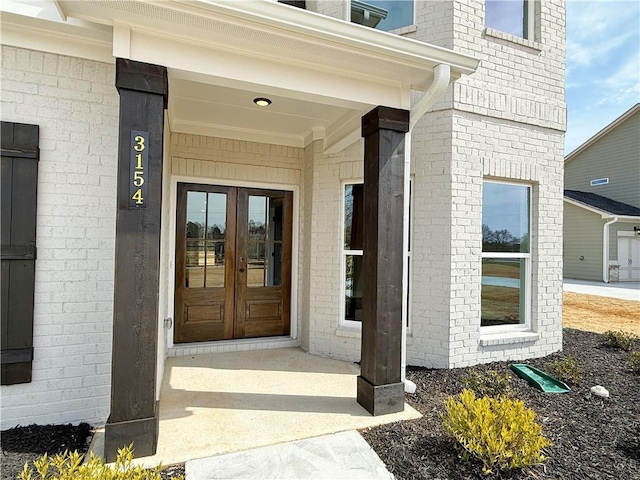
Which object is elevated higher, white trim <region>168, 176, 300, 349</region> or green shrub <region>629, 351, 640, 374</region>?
white trim <region>168, 176, 300, 349</region>

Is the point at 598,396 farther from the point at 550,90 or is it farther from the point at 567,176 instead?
the point at 567,176

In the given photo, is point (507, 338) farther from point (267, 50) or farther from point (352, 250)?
point (267, 50)

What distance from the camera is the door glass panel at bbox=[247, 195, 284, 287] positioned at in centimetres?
500

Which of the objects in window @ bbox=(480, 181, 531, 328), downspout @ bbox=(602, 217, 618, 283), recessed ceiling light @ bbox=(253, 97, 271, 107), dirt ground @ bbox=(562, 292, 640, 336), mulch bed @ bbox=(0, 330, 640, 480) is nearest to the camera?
mulch bed @ bbox=(0, 330, 640, 480)

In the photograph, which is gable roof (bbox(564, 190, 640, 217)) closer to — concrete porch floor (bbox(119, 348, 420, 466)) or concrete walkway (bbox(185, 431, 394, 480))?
concrete porch floor (bbox(119, 348, 420, 466))

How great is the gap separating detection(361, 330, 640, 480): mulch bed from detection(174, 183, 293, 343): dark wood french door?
2188 mm

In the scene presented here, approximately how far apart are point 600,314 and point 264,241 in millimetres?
7510

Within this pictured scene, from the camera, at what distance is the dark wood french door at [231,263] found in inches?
184

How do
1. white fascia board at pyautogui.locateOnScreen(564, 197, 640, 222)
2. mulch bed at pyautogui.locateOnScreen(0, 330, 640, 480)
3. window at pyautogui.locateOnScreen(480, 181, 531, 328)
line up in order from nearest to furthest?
mulch bed at pyautogui.locateOnScreen(0, 330, 640, 480), window at pyautogui.locateOnScreen(480, 181, 531, 328), white fascia board at pyautogui.locateOnScreen(564, 197, 640, 222)

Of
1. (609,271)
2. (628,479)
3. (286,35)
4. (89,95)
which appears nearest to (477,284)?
(628,479)

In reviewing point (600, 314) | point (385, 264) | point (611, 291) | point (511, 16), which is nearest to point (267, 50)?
point (385, 264)

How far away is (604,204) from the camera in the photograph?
14.8 meters

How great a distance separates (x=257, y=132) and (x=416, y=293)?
294cm

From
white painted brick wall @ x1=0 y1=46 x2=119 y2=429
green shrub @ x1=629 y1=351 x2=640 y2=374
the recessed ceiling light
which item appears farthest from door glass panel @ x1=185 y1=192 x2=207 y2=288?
green shrub @ x1=629 y1=351 x2=640 y2=374
